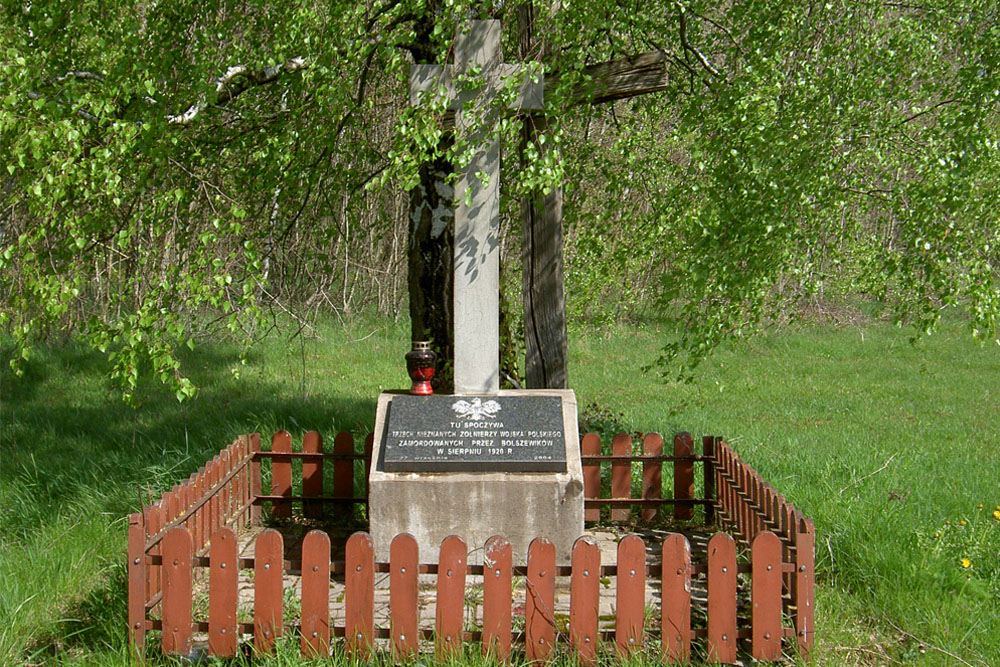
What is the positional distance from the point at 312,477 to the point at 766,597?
3.21 meters

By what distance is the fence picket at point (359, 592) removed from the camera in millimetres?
3766

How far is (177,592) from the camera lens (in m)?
3.84

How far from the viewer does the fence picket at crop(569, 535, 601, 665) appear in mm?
3777

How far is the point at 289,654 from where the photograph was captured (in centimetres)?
372

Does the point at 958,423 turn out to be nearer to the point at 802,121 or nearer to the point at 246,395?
the point at 802,121

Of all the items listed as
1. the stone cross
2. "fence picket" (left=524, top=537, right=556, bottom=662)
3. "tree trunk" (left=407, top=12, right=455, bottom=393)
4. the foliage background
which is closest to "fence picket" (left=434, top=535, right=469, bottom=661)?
"fence picket" (left=524, top=537, right=556, bottom=662)

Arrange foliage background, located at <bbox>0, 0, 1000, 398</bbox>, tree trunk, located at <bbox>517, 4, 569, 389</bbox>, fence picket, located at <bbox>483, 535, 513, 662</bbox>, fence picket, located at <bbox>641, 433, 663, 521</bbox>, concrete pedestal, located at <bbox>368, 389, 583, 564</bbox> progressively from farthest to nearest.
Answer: tree trunk, located at <bbox>517, 4, 569, 389</bbox> → fence picket, located at <bbox>641, 433, 663, 521</bbox> → concrete pedestal, located at <bbox>368, 389, 583, 564</bbox> → foliage background, located at <bbox>0, 0, 1000, 398</bbox> → fence picket, located at <bbox>483, 535, 513, 662</bbox>

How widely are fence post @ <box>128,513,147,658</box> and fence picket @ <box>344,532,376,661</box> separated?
0.83 metres

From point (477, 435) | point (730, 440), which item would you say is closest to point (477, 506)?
point (477, 435)

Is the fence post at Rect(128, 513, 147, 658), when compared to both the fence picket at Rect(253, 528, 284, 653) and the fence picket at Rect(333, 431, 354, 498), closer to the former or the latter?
the fence picket at Rect(253, 528, 284, 653)

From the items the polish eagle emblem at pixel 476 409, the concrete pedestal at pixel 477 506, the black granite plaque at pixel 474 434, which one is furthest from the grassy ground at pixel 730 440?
the polish eagle emblem at pixel 476 409

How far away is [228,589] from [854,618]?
8.99 ft

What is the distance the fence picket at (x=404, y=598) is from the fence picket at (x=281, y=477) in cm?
237

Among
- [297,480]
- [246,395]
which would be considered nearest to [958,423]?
[297,480]
